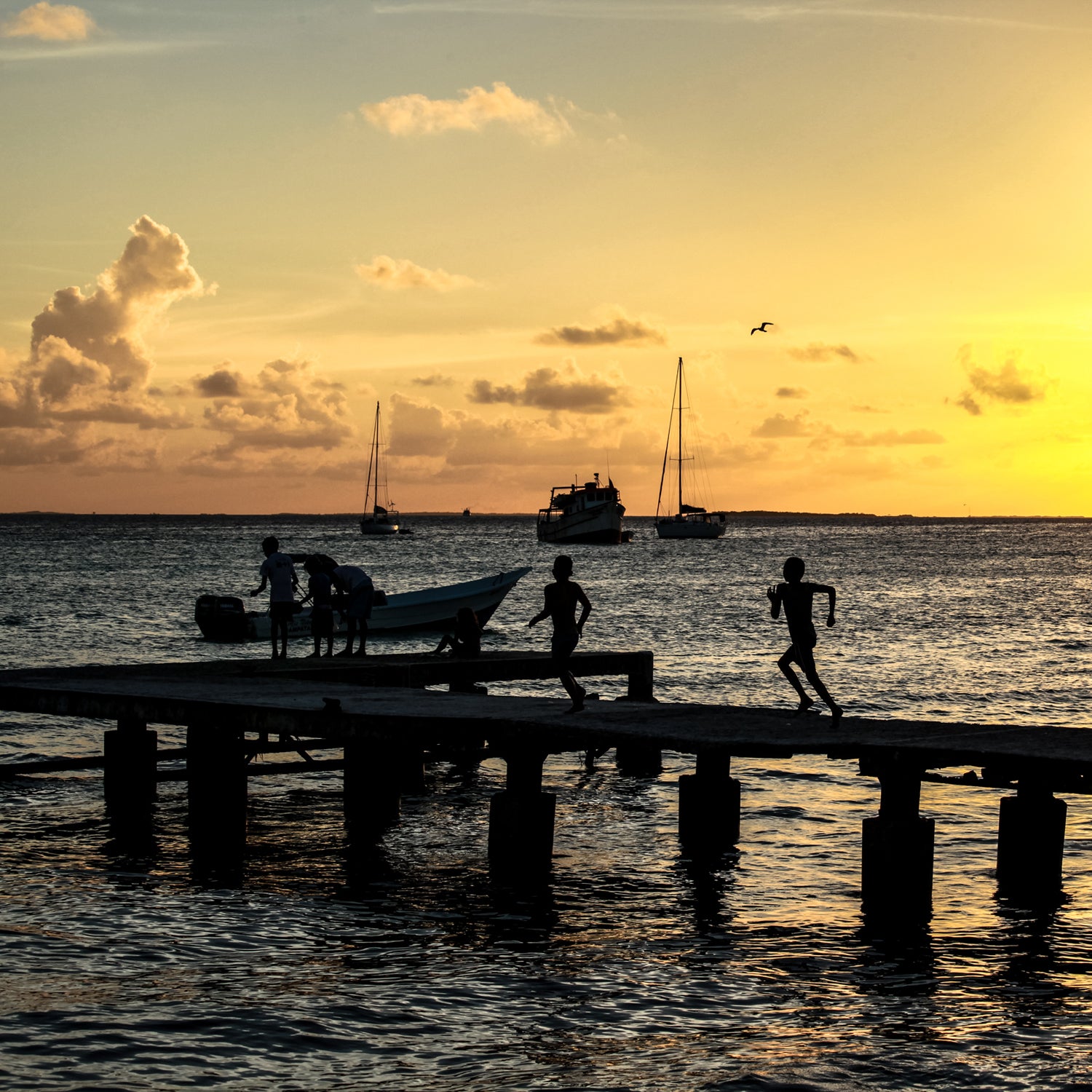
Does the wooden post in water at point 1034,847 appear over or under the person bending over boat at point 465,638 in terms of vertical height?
under

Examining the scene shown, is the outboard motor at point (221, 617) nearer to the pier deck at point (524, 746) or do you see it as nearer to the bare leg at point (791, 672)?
the pier deck at point (524, 746)

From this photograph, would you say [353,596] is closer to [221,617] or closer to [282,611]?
[282,611]

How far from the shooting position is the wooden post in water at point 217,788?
17.6m

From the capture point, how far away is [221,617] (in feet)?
140

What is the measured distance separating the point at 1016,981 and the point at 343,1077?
583 centimetres

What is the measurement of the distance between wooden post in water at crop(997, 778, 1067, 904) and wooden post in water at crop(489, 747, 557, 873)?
4742 mm

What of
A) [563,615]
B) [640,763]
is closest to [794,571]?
[563,615]

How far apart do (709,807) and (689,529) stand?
165107 mm

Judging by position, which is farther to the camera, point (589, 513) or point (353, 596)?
point (589, 513)

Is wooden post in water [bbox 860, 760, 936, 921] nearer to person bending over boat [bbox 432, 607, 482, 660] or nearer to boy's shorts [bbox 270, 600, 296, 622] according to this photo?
person bending over boat [bbox 432, 607, 482, 660]

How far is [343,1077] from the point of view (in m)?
10.0

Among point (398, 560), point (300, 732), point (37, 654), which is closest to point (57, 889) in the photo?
point (300, 732)

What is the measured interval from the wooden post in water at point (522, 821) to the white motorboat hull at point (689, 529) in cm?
16574

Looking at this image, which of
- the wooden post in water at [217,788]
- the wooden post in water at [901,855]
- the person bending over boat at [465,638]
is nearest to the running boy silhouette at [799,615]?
the wooden post in water at [901,855]
